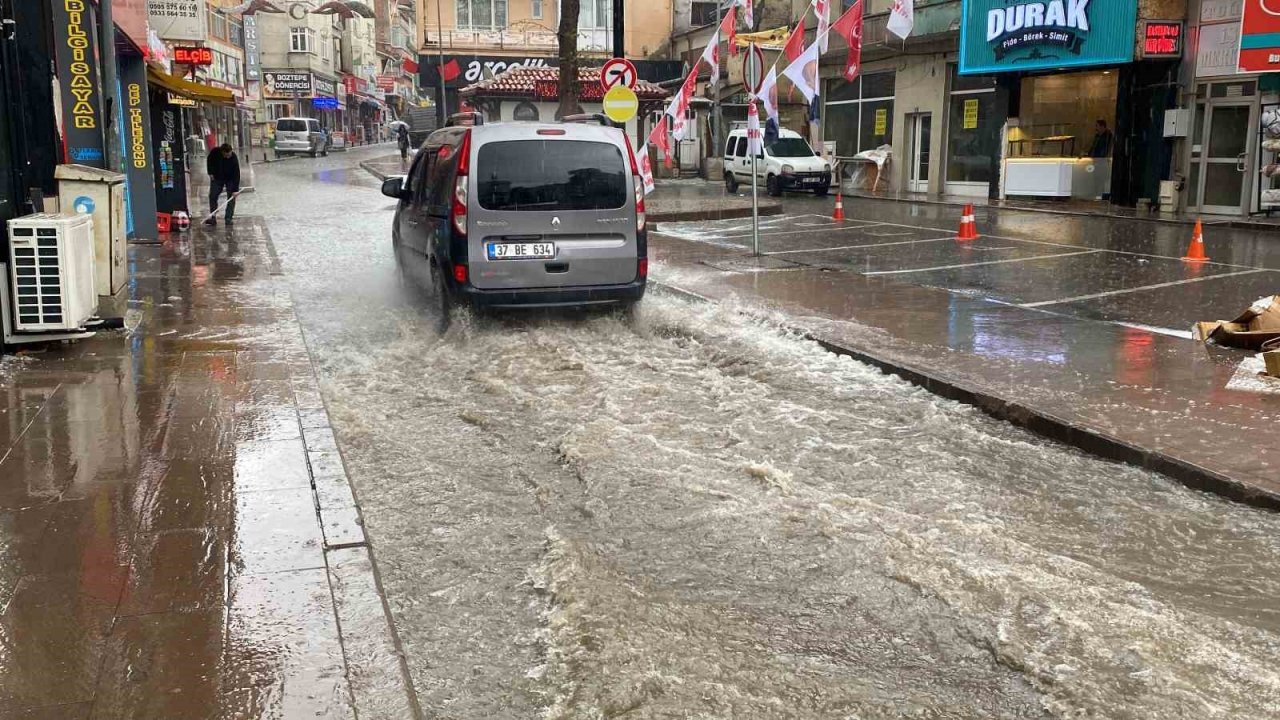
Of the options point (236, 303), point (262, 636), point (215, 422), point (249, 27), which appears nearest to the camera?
point (262, 636)

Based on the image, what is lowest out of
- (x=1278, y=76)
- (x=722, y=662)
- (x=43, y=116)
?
(x=722, y=662)

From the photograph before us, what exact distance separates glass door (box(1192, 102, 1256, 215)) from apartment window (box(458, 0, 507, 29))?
36214 mm

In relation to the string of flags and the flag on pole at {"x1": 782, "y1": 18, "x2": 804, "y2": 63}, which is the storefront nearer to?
the string of flags

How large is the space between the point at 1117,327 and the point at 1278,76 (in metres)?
13.7

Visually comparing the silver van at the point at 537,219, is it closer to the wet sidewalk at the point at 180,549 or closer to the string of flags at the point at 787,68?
the wet sidewalk at the point at 180,549

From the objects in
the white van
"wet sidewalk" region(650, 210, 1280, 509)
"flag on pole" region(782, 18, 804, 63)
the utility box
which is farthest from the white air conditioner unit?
the white van

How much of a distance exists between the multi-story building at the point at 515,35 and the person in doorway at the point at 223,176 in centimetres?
3096

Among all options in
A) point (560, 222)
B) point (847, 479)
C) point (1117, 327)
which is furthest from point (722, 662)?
point (1117, 327)

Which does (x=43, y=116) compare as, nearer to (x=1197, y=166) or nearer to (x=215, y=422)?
(x=215, y=422)

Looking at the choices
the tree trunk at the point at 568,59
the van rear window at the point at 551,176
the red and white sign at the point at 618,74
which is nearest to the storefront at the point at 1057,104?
the tree trunk at the point at 568,59

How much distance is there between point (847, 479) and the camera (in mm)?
5613

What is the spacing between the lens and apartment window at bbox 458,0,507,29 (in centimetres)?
5119

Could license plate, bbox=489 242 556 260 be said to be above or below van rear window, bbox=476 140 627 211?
below

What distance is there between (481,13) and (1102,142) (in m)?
33.5
